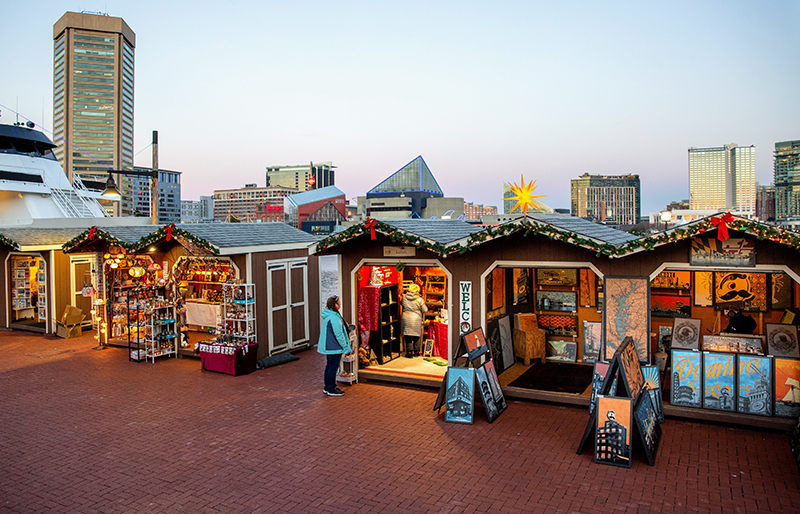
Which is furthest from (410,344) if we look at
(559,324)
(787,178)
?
(787,178)

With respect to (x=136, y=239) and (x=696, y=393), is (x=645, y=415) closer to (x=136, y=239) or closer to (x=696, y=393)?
(x=696, y=393)

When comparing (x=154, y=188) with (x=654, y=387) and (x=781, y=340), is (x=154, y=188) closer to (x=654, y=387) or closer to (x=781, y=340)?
(x=654, y=387)

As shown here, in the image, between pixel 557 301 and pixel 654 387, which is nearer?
pixel 654 387

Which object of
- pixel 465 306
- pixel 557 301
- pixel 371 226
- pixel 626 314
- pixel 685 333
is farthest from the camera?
pixel 557 301

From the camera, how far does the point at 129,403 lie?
880 cm

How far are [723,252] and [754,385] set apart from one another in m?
1.89

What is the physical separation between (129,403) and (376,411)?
14.2 ft

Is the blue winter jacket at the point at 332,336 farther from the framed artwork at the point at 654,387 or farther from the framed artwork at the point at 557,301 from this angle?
the framed artwork at the point at 654,387

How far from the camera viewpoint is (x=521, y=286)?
10750 millimetres

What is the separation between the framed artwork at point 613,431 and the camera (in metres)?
6.03

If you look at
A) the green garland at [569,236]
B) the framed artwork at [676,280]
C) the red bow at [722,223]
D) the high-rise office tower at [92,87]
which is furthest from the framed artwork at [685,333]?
the high-rise office tower at [92,87]

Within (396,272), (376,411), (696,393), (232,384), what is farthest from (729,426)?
(232,384)

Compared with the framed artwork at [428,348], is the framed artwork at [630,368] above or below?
above

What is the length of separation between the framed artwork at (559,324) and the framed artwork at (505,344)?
846 millimetres
